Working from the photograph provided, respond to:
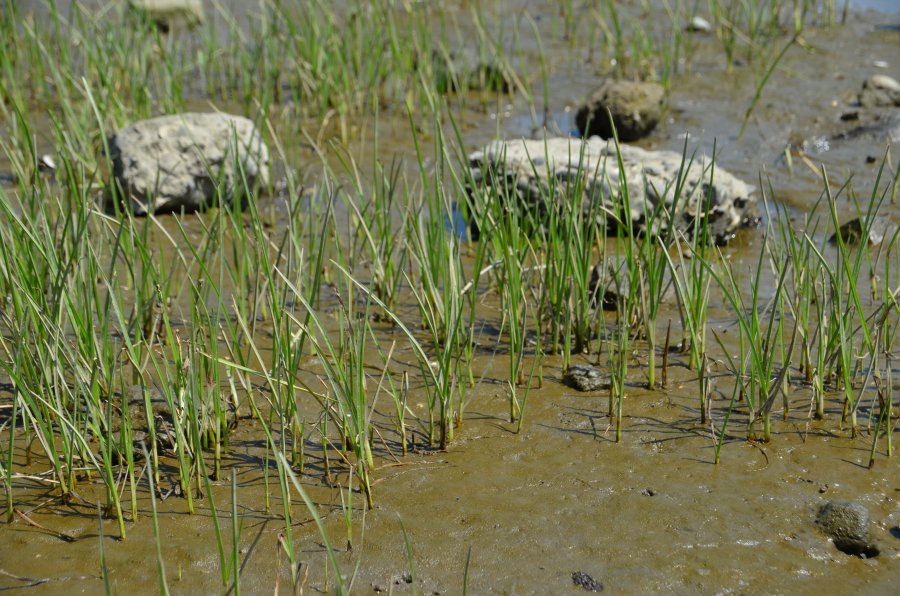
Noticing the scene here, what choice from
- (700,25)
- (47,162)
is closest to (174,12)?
(47,162)

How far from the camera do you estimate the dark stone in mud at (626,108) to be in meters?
5.56

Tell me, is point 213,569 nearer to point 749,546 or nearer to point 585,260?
point 749,546

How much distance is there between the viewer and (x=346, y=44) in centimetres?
603

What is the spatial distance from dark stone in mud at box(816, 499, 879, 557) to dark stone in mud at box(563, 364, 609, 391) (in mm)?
824

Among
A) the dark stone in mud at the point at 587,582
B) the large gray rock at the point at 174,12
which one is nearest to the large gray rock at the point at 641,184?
the dark stone in mud at the point at 587,582

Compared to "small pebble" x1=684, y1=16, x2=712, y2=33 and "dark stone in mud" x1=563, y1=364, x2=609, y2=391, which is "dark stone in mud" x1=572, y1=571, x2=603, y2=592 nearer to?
"dark stone in mud" x1=563, y1=364, x2=609, y2=391

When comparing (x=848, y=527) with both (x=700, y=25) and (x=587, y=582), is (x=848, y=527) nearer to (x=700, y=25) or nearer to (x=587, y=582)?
(x=587, y=582)

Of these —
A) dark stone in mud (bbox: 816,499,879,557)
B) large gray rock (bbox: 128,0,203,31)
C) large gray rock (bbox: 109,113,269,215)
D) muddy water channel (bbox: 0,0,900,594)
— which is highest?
large gray rock (bbox: 128,0,203,31)

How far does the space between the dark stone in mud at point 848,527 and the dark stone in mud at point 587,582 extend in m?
0.56

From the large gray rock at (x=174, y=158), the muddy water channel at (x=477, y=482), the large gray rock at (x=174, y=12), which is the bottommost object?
the muddy water channel at (x=477, y=482)

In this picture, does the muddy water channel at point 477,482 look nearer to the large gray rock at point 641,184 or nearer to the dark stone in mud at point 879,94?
the large gray rock at point 641,184

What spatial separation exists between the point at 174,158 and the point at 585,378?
2.45 meters

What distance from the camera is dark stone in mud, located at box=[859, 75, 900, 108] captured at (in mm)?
5910

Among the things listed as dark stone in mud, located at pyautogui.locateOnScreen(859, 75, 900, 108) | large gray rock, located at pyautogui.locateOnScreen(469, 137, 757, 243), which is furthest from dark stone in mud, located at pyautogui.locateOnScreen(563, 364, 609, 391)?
dark stone in mud, located at pyautogui.locateOnScreen(859, 75, 900, 108)
